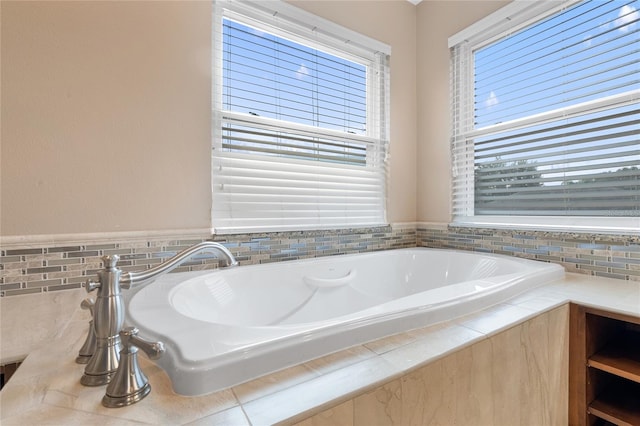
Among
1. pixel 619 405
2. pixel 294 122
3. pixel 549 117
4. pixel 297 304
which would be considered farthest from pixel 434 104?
pixel 619 405

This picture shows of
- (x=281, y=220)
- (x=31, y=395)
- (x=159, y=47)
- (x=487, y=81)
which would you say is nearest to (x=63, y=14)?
(x=159, y=47)

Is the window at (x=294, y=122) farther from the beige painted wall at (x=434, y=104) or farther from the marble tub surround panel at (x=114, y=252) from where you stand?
the beige painted wall at (x=434, y=104)

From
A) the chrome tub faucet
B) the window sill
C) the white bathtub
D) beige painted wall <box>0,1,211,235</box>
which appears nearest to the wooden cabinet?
the white bathtub

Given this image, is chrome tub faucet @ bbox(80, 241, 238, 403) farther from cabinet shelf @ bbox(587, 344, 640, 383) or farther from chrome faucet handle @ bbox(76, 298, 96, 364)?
cabinet shelf @ bbox(587, 344, 640, 383)

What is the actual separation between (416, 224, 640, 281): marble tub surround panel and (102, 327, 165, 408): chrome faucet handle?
6.35 feet

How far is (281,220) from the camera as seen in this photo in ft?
5.84

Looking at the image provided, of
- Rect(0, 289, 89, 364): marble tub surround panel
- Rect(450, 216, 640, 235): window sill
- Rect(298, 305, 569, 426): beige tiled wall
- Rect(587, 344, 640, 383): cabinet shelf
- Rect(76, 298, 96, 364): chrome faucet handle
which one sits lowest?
Rect(587, 344, 640, 383): cabinet shelf

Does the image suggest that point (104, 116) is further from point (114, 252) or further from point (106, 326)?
point (106, 326)

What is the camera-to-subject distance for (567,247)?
1.60m

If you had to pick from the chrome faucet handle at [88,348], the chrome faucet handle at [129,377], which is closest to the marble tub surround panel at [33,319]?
the chrome faucet handle at [88,348]

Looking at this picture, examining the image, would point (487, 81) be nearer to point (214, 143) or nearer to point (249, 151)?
point (249, 151)

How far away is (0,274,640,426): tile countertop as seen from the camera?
485mm

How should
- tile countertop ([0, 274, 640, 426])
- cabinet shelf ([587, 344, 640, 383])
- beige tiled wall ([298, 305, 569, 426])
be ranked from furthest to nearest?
cabinet shelf ([587, 344, 640, 383]), beige tiled wall ([298, 305, 569, 426]), tile countertop ([0, 274, 640, 426])

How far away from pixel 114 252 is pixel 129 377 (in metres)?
0.98
